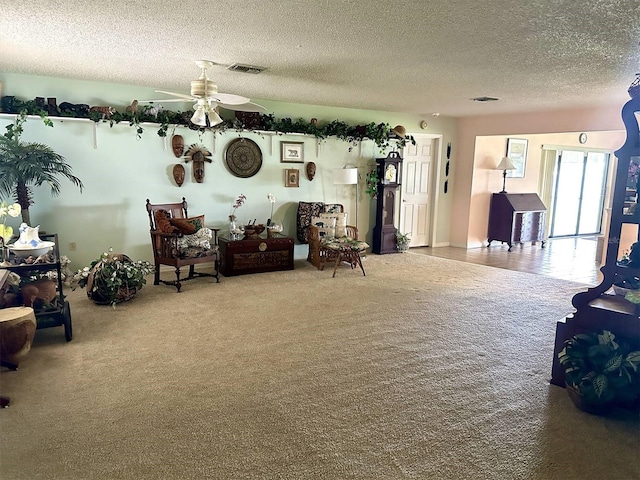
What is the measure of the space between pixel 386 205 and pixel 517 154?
3062 millimetres

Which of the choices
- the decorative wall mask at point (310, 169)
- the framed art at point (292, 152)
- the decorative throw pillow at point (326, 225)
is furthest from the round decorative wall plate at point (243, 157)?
the decorative throw pillow at point (326, 225)

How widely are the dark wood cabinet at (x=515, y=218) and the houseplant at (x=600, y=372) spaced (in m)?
5.53

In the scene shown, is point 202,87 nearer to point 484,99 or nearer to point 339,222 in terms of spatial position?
point 339,222

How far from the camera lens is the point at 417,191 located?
7.88 metres

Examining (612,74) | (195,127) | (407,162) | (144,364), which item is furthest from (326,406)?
(407,162)

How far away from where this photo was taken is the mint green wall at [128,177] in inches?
197

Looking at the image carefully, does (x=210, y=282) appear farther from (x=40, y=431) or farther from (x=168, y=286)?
(x=40, y=431)

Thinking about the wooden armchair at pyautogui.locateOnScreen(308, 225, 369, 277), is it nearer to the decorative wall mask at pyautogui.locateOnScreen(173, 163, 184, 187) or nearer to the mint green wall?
the mint green wall

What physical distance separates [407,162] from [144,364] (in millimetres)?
5772

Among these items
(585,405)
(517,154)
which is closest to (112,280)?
(585,405)

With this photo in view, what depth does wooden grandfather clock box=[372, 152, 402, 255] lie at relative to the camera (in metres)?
7.09

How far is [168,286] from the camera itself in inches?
201

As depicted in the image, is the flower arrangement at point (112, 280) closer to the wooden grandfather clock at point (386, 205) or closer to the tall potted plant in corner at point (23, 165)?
the tall potted plant in corner at point (23, 165)

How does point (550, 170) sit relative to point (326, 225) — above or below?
above
